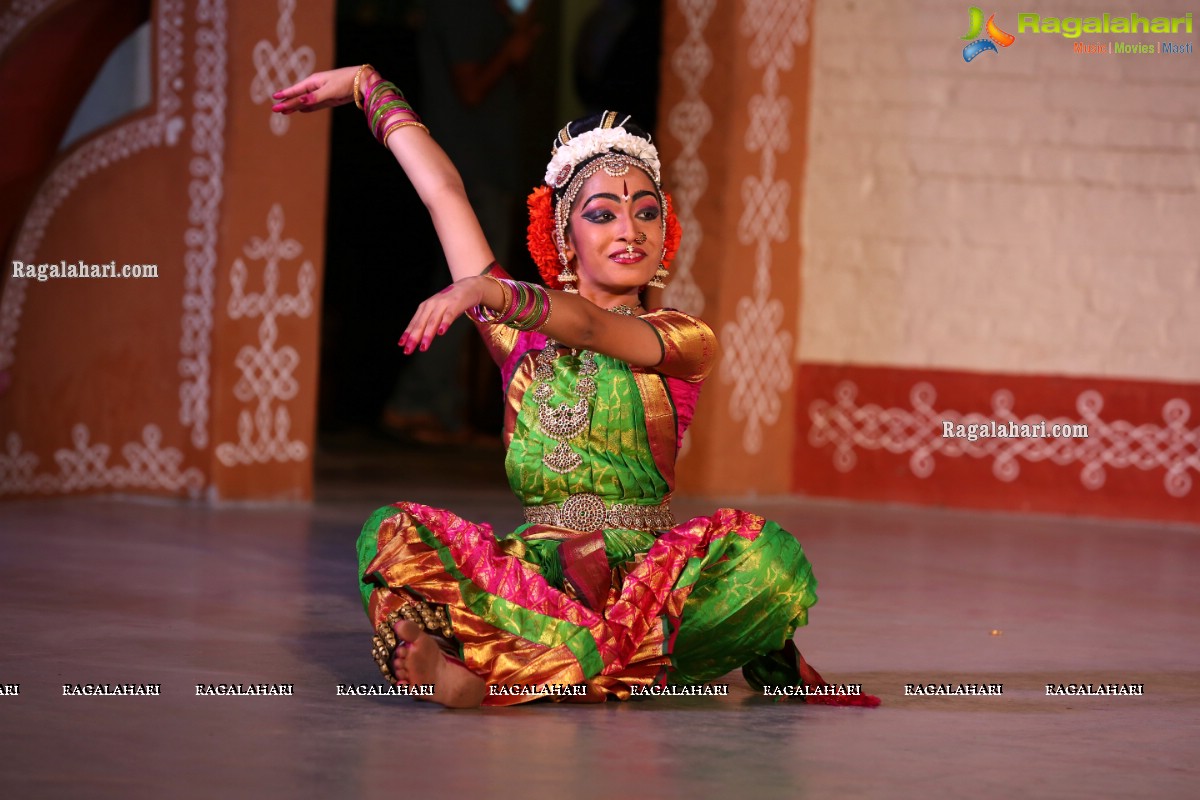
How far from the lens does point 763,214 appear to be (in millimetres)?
7508

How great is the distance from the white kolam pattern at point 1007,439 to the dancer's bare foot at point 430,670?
460 centimetres

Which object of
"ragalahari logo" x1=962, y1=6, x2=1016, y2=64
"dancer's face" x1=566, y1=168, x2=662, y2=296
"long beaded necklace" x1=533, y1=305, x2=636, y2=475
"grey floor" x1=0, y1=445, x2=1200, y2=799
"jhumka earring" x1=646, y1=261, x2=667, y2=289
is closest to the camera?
"grey floor" x1=0, y1=445, x2=1200, y2=799

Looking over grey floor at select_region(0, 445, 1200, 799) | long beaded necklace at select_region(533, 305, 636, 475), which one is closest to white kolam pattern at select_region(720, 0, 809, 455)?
grey floor at select_region(0, 445, 1200, 799)

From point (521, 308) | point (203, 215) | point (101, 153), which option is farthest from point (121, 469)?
point (521, 308)

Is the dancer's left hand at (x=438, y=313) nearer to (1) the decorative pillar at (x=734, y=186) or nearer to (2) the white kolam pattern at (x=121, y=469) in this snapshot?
(2) the white kolam pattern at (x=121, y=469)

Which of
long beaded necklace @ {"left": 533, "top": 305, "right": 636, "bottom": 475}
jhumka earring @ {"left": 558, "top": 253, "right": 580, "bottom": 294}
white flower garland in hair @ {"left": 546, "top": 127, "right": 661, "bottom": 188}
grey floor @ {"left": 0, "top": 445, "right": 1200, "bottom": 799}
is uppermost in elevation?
white flower garland in hair @ {"left": 546, "top": 127, "right": 661, "bottom": 188}

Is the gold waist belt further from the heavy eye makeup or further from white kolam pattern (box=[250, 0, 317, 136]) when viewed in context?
white kolam pattern (box=[250, 0, 317, 136])

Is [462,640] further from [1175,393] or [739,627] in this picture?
[1175,393]

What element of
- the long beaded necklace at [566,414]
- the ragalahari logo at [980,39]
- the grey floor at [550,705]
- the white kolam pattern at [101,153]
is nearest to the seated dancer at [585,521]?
the long beaded necklace at [566,414]

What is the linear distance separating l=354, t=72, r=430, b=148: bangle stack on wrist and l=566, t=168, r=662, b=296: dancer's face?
0.41 m

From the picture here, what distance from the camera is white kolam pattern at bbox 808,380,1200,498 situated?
7234 millimetres

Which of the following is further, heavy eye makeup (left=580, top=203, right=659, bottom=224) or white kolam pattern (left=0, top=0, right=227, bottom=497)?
white kolam pattern (left=0, top=0, right=227, bottom=497)

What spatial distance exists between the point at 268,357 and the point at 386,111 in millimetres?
2943

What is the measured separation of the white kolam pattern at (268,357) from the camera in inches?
254
